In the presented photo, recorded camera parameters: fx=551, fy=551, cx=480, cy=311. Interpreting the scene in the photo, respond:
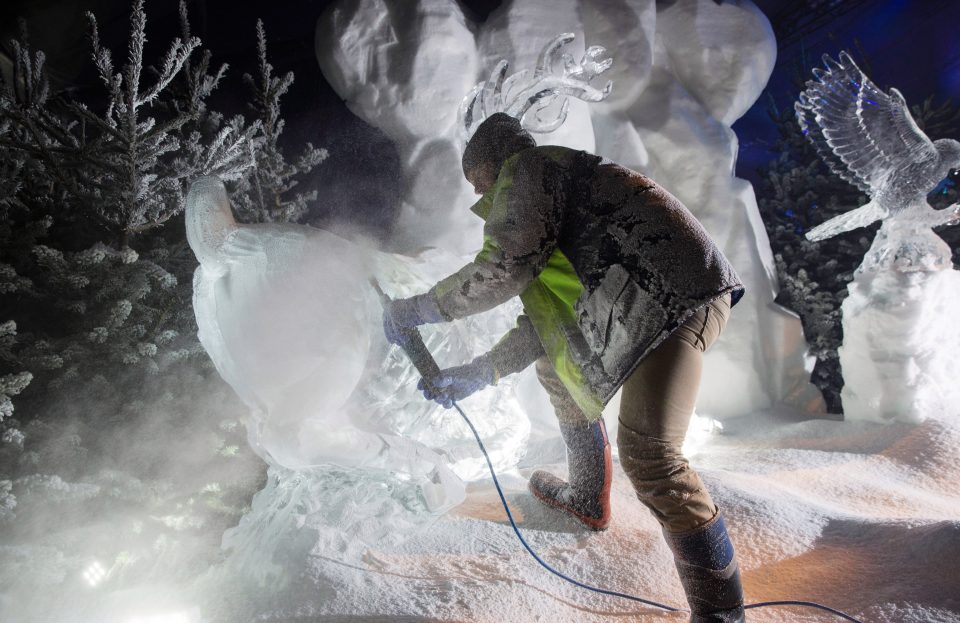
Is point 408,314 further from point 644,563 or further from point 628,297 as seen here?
point 644,563

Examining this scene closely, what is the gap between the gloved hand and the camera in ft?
6.78

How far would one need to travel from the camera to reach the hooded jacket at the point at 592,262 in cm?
152

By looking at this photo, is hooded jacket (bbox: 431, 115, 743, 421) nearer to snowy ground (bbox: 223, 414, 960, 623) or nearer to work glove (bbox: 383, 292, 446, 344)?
work glove (bbox: 383, 292, 446, 344)

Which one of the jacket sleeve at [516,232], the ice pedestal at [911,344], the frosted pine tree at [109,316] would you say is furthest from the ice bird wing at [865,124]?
the frosted pine tree at [109,316]

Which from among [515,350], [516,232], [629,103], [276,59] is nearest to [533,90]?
[515,350]

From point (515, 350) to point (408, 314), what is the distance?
0.51 meters

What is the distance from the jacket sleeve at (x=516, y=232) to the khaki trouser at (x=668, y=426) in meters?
0.45

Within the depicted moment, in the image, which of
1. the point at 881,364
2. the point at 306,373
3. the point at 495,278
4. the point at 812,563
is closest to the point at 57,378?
the point at 306,373

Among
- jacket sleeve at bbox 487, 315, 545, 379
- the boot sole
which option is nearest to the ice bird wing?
jacket sleeve at bbox 487, 315, 545, 379

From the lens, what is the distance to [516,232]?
163 cm

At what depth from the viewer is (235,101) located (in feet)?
13.7

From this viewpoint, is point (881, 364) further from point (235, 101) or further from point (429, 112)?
point (235, 101)

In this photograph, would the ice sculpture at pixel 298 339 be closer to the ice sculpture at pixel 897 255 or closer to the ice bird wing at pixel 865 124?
the ice sculpture at pixel 897 255

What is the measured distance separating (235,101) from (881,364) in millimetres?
5245
